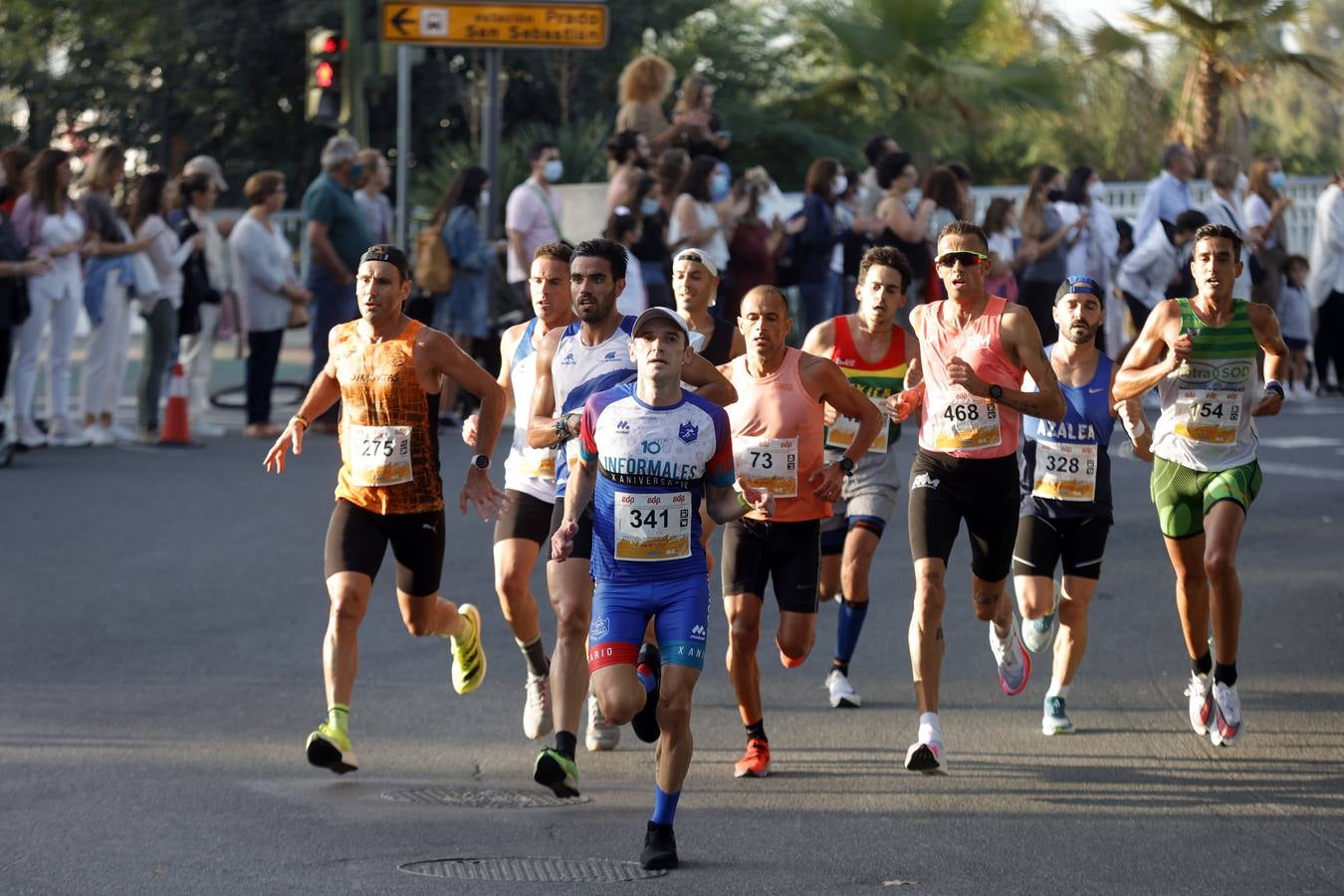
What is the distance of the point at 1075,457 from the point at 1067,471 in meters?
0.06

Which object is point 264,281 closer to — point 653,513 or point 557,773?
point 557,773

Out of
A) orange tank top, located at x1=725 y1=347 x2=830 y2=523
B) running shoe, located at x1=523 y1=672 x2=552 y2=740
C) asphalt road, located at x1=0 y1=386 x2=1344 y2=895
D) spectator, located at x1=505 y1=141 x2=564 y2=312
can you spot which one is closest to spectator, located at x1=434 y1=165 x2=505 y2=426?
spectator, located at x1=505 y1=141 x2=564 y2=312

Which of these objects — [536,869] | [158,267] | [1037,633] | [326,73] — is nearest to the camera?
[536,869]

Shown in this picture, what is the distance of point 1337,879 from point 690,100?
12757mm

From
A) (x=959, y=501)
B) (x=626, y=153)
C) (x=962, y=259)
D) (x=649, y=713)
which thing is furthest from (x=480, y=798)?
(x=626, y=153)

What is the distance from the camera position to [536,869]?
6008mm

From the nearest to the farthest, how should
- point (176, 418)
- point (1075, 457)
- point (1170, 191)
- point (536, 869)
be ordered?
point (536, 869), point (1075, 457), point (176, 418), point (1170, 191)

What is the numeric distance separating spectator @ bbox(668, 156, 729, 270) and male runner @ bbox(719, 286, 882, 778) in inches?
338

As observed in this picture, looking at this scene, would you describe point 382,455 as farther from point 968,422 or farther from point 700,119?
point 700,119

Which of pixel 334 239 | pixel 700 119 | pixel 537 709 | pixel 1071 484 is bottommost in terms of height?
pixel 537 709

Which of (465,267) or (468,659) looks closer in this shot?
(468,659)

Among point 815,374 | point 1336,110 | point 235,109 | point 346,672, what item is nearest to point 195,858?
point 346,672

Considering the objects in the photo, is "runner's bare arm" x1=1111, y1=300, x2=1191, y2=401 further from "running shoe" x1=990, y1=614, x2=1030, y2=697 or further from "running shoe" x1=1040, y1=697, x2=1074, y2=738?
"running shoe" x1=1040, y1=697, x2=1074, y2=738

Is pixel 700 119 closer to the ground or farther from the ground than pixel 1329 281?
farther from the ground
